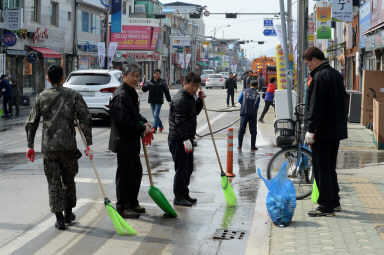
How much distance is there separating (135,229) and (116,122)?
4.21ft

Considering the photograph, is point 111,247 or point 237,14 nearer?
point 111,247

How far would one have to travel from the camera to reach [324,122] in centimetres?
709

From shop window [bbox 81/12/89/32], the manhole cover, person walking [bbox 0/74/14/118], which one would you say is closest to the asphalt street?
the manhole cover

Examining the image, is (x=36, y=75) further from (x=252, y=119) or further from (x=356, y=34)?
(x=252, y=119)

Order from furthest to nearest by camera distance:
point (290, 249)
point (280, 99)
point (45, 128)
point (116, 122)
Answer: point (280, 99)
point (116, 122)
point (45, 128)
point (290, 249)

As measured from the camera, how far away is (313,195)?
809 centimetres

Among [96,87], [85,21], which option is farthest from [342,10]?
[85,21]

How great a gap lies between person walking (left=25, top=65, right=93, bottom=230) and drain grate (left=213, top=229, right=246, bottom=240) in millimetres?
1662

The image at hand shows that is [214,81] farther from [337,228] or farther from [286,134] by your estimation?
[337,228]

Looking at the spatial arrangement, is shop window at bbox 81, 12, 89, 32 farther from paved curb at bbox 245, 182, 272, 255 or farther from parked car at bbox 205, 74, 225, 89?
paved curb at bbox 245, 182, 272, 255

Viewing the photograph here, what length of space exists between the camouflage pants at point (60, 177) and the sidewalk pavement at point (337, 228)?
6.74 ft

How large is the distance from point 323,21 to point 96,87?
12.1m

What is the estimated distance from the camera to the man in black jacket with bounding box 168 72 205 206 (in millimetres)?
8195

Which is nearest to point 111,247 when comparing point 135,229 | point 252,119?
Result: point 135,229
